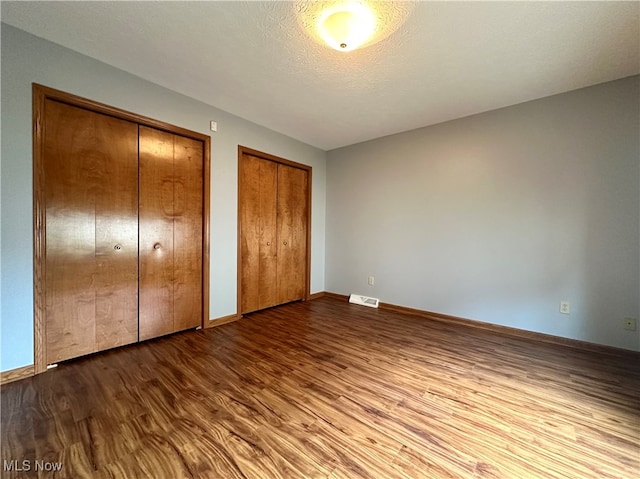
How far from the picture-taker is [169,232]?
264cm

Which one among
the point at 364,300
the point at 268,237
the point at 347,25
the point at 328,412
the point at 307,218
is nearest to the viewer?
the point at 328,412

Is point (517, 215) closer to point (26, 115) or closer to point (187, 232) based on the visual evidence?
point (187, 232)

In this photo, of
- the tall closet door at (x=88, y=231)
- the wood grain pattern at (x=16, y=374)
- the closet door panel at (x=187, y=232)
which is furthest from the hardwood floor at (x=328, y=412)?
the closet door panel at (x=187, y=232)

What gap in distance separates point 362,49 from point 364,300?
127 inches

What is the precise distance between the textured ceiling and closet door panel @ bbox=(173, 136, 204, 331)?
674 mm

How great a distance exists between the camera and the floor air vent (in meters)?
3.88

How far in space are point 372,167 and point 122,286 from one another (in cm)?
349

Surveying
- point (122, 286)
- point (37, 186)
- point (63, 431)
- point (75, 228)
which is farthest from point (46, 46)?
point (63, 431)

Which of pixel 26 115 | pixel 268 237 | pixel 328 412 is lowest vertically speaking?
pixel 328 412

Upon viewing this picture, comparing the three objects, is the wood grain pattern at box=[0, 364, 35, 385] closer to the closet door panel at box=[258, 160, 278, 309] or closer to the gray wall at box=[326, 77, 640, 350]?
the closet door panel at box=[258, 160, 278, 309]

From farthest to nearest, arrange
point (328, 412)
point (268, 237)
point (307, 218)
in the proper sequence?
point (307, 218)
point (268, 237)
point (328, 412)

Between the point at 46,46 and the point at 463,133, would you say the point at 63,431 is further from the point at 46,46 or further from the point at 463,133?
the point at 463,133

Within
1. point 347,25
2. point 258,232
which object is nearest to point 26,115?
point 258,232

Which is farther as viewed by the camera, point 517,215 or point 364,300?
point 364,300
